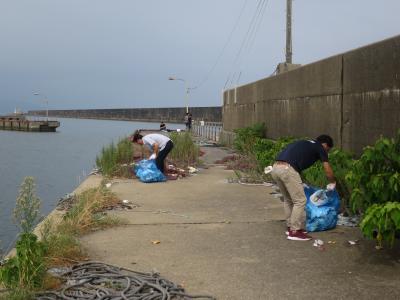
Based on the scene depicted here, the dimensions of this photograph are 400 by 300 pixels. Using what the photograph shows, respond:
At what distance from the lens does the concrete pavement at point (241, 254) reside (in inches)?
189

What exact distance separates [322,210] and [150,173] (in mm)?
5601

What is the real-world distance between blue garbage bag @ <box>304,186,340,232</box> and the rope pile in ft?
8.55

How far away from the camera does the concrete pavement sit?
4809 millimetres

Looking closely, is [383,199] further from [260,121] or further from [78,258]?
[260,121]

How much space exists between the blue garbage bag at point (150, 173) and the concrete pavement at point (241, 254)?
261 cm

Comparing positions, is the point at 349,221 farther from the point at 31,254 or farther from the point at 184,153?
the point at 184,153

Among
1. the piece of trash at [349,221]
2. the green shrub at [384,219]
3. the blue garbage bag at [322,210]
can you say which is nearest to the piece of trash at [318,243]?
the blue garbage bag at [322,210]

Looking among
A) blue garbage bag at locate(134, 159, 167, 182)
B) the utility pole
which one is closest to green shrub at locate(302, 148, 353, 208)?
blue garbage bag at locate(134, 159, 167, 182)

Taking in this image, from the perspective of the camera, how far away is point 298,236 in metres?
6.52

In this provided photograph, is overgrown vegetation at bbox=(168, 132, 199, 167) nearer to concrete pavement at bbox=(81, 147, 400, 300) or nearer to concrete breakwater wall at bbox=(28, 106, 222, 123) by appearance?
concrete pavement at bbox=(81, 147, 400, 300)

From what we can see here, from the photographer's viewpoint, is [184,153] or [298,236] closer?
[298,236]

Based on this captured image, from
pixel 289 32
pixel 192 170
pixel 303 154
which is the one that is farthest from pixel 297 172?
pixel 289 32

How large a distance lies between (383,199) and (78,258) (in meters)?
3.14

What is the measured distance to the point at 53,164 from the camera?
30.2 metres
